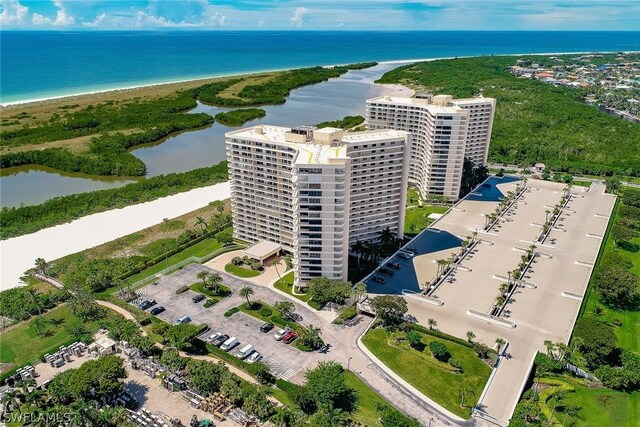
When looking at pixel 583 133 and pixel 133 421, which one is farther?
pixel 583 133

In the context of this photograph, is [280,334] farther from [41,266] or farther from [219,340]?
[41,266]

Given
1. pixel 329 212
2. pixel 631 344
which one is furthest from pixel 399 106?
pixel 631 344

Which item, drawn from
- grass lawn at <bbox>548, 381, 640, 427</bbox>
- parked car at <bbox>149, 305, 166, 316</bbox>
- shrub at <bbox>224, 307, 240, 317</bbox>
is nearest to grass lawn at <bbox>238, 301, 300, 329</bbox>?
shrub at <bbox>224, 307, 240, 317</bbox>

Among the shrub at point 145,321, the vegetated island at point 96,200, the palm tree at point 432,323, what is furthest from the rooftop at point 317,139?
the vegetated island at point 96,200

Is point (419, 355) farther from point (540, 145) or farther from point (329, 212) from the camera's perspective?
point (540, 145)

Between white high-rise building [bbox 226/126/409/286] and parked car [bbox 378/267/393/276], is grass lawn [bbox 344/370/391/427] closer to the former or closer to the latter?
white high-rise building [bbox 226/126/409/286]

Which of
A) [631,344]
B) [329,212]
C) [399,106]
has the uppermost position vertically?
[399,106]
